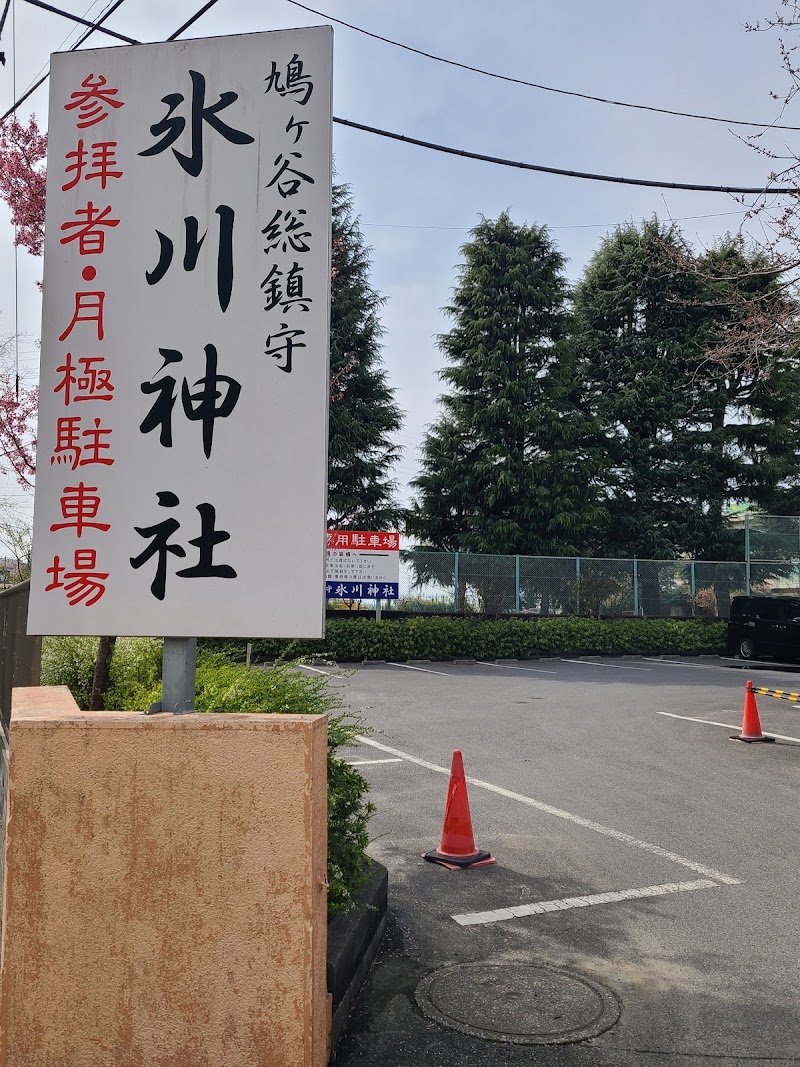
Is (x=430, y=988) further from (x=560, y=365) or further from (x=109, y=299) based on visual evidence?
(x=560, y=365)

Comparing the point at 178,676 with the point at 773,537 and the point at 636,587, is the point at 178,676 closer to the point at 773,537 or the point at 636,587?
the point at 636,587

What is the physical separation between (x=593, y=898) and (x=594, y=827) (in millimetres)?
1667

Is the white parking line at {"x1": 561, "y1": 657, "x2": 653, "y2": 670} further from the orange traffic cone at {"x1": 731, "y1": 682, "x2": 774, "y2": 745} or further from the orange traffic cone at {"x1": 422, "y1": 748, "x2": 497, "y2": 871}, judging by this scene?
the orange traffic cone at {"x1": 422, "y1": 748, "x2": 497, "y2": 871}

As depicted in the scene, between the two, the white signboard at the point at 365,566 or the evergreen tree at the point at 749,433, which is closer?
the white signboard at the point at 365,566

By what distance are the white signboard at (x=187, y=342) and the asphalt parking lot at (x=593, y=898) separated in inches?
73.5

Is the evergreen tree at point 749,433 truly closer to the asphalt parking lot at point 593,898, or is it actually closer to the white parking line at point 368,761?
the asphalt parking lot at point 593,898

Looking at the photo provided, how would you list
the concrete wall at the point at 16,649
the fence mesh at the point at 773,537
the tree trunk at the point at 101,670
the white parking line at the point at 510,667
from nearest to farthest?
the concrete wall at the point at 16,649
the tree trunk at the point at 101,670
the white parking line at the point at 510,667
the fence mesh at the point at 773,537

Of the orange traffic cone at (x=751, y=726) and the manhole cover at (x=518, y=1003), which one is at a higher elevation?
the orange traffic cone at (x=751, y=726)

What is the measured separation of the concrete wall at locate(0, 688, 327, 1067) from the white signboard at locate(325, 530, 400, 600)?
1778 cm

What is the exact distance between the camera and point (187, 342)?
364 cm

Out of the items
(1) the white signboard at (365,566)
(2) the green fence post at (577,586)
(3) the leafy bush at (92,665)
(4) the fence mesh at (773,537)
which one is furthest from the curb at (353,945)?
(4) the fence mesh at (773,537)

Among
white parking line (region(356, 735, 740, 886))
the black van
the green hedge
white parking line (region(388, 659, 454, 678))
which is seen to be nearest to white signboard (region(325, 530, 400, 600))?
the green hedge

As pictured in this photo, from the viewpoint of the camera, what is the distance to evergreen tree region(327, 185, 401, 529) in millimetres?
27344

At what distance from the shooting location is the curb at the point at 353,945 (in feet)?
11.9
